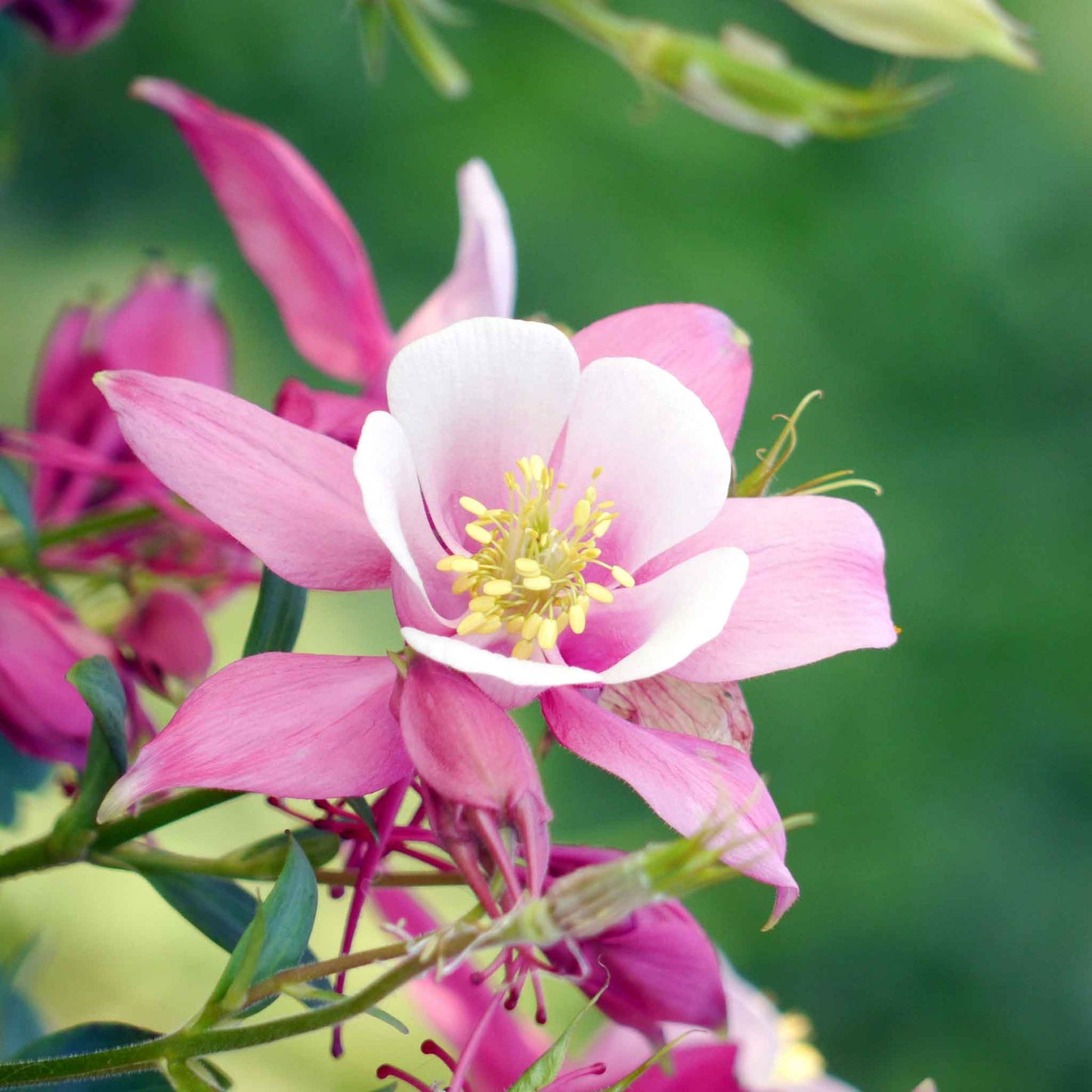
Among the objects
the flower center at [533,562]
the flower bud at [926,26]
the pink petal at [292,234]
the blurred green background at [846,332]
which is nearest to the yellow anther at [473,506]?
the flower center at [533,562]

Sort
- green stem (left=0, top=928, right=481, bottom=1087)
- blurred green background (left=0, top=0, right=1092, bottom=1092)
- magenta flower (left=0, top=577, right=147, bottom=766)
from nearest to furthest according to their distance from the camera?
green stem (left=0, top=928, right=481, bottom=1087)
magenta flower (left=0, top=577, right=147, bottom=766)
blurred green background (left=0, top=0, right=1092, bottom=1092)

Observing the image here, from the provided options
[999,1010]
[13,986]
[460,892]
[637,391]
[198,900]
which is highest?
[637,391]

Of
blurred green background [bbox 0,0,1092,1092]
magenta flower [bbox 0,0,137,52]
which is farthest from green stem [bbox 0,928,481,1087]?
blurred green background [bbox 0,0,1092,1092]

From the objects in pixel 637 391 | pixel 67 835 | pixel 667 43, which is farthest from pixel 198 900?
pixel 667 43

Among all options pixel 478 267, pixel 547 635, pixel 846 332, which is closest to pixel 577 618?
pixel 547 635

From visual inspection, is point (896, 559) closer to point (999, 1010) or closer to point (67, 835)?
point (999, 1010)

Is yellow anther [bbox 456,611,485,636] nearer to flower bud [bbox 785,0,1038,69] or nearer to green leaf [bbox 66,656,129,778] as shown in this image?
green leaf [bbox 66,656,129,778]
